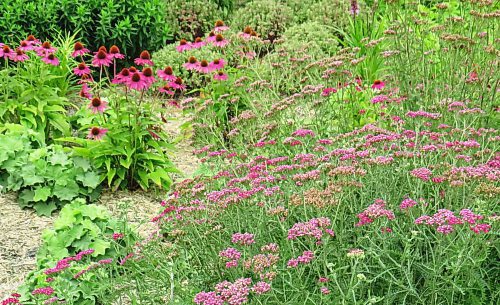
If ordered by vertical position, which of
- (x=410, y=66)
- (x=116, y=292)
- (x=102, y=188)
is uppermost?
(x=410, y=66)

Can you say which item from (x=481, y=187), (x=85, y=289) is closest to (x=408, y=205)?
(x=481, y=187)

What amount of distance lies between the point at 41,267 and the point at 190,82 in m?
3.60

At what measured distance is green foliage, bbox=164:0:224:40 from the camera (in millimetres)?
8375

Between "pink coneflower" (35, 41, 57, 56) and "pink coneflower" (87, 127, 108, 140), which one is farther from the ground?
"pink coneflower" (35, 41, 57, 56)

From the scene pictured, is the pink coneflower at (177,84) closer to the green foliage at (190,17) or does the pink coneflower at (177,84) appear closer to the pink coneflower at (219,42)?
the pink coneflower at (219,42)

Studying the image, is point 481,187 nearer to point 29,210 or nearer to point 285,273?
point 285,273

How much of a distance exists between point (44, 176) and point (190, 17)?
4.12 metres

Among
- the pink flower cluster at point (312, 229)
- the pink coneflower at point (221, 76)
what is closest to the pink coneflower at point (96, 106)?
the pink coneflower at point (221, 76)

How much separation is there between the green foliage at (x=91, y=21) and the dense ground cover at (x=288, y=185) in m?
1.13

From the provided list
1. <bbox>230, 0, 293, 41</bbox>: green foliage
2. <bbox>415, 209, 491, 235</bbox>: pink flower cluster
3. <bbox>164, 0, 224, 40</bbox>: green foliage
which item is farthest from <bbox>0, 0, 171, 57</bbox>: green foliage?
<bbox>415, 209, 491, 235</bbox>: pink flower cluster

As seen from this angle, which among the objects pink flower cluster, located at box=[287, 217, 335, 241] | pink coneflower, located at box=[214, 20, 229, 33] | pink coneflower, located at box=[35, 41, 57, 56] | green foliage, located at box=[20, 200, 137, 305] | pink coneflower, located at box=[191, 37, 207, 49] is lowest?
green foliage, located at box=[20, 200, 137, 305]

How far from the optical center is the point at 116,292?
110 inches

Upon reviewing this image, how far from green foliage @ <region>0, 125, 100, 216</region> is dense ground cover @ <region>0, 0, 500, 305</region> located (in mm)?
11

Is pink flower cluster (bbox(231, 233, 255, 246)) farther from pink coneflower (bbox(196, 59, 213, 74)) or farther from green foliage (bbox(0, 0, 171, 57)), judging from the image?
green foliage (bbox(0, 0, 171, 57))
